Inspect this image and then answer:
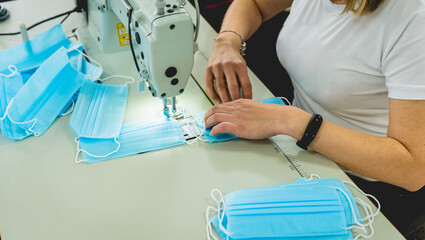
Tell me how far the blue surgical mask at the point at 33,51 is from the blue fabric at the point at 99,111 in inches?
8.4

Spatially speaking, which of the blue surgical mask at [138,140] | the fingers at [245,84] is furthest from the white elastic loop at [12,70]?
the fingers at [245,84]

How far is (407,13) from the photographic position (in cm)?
99

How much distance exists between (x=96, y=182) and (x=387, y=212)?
3.19 feet

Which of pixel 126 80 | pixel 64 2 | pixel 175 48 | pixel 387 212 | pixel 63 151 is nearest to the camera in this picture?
pixel 175 48

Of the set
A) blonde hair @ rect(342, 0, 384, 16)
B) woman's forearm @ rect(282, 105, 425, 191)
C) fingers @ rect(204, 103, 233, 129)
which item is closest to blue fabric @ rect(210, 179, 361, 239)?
woman's forearm @ rect(282, 105, 425, 191)

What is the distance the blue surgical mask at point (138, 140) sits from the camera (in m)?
1.10

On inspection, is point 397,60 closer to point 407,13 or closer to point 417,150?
point 407,13

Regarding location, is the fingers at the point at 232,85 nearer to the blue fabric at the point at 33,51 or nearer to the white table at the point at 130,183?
the white table at the point at 130,183

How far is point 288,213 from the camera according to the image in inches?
36.9

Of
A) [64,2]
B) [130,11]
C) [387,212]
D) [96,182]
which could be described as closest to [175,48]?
[130,11]

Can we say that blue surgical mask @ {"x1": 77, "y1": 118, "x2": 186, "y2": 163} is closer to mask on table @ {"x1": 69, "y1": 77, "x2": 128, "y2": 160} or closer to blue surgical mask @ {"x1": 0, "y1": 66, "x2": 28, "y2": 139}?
mask on table @ {"x1": 69, "y1": 77, "x2": 128, "y2": 160}

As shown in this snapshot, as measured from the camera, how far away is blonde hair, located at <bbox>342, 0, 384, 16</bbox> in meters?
1.05

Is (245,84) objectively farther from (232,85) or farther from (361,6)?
(361,6)

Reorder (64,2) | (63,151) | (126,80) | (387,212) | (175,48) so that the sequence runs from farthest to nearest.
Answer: (64,2)
(126,80)
(387,212)
(63,151)
(175,48)
